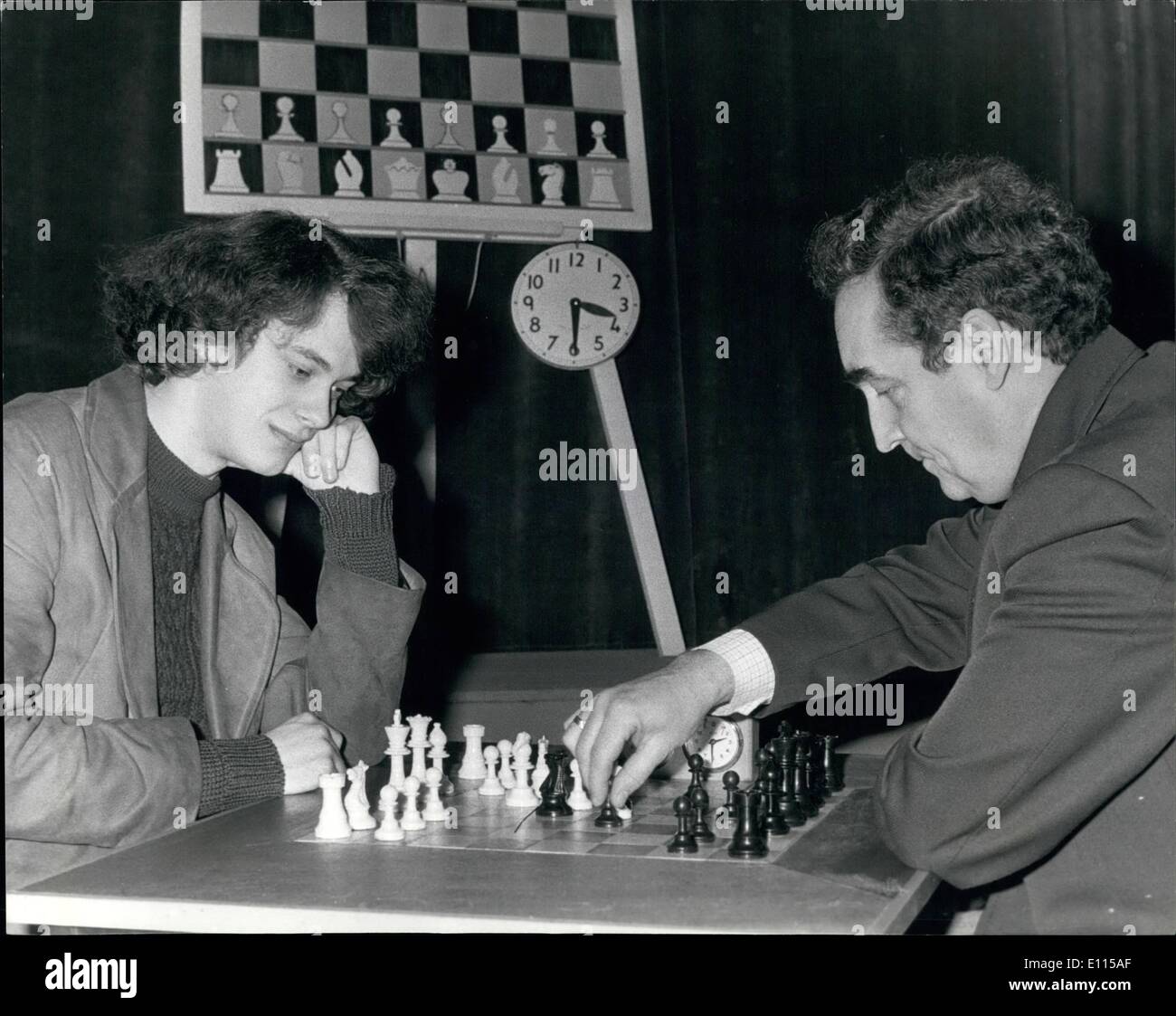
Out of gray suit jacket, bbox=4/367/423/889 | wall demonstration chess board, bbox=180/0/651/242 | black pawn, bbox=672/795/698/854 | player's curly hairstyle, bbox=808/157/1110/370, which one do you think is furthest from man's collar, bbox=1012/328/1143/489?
wall demonstration chess board, bbox=180/0/651/242

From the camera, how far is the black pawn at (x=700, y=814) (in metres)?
1.50

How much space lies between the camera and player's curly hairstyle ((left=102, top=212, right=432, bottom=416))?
2.11 metres

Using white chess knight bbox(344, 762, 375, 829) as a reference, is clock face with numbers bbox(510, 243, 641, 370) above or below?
above

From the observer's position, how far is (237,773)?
1731 mm

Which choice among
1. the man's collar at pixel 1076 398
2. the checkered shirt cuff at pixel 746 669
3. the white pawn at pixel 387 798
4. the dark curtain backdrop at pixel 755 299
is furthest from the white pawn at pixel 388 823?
the dark curtain backdrop at pixel 755 299

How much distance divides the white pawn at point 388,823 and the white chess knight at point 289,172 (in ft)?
7.37

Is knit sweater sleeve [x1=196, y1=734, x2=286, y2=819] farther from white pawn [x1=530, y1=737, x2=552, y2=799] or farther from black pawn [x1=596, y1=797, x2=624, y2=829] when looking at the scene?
black pawn [x1=596, y1=797, x2=624, y2=829]

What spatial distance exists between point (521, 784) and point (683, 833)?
0.36m

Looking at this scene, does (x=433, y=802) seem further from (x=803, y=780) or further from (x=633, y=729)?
(x=803, y=780)

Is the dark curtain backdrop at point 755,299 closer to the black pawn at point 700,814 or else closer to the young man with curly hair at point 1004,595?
the young man with curly hair at point 1004,595

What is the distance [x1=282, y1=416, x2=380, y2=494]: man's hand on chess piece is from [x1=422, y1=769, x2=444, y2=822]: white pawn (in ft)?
2.43
